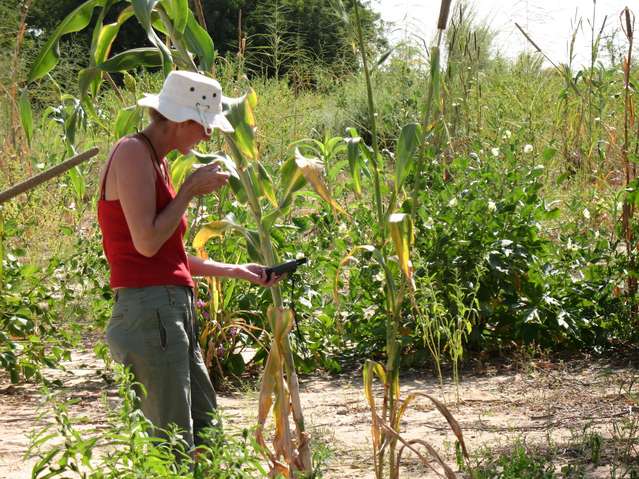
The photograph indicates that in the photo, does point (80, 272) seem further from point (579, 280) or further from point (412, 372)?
point (579, 280)

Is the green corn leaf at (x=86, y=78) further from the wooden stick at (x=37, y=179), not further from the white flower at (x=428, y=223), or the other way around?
the white flower at (x=428, y=223)

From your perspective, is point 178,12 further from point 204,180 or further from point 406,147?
point 406,147

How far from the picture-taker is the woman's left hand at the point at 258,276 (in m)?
3.08

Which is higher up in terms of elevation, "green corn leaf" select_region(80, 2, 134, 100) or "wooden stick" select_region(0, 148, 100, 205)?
"green corn leaf" select_region(80, 2, 134, 100)

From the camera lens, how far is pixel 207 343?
17.2 ft

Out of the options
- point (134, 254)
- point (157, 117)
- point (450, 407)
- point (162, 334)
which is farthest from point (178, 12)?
point (450, 407)

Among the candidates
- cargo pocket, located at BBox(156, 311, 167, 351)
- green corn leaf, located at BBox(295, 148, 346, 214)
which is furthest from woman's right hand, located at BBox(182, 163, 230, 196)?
cargo pocket, located at BBox(156, 311, 167, 351)

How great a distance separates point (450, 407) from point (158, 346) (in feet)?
6.59

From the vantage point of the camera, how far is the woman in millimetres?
2914

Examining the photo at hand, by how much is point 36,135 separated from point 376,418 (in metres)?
9.48

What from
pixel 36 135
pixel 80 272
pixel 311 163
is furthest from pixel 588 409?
pixel 36 135

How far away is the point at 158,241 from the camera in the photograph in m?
2.92

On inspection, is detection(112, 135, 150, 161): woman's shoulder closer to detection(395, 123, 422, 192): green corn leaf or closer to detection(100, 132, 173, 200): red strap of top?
detection(100, 132, 173, 200): red strap of top

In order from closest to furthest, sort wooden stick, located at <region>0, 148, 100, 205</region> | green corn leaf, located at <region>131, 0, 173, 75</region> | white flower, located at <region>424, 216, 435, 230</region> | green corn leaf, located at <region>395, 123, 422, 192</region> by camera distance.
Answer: wooden stick, located at <region>0, 148, 100, 205</region> < green corn leaf, located at <region>131, 0, 173, 75</region> < green corn leaf, located at <region>395, 123, 422, 192</region> < white flower, located at <region>424, 216, 435, 230</region>
